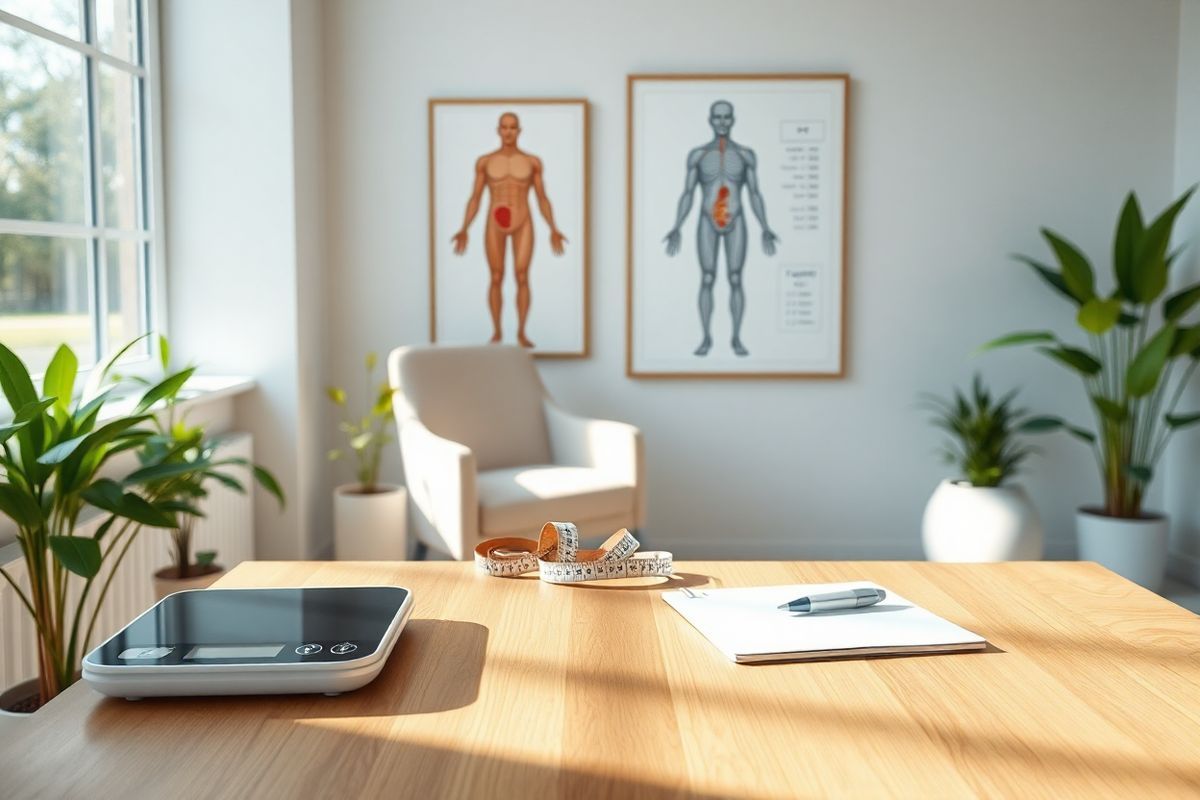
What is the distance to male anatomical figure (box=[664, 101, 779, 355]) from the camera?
4.05m

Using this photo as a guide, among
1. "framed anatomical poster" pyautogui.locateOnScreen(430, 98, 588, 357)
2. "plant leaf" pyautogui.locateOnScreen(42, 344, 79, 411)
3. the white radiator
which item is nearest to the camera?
"plant leaf" pyautogui.locateOnScreen(42, 344, 79, 411)

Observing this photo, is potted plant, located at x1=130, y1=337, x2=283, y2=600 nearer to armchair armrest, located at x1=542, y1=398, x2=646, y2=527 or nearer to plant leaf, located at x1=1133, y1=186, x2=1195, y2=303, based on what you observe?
armchair armrest, located at x1=542, y1=398, x2=646, y2=527

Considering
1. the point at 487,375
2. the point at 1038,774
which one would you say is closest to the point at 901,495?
the point at 487,375

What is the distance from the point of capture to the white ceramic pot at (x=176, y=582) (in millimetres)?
2764

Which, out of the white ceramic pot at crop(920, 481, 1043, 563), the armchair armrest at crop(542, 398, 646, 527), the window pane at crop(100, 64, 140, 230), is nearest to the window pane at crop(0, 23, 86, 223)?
the window pane at crop(100, 64, 140, 230)

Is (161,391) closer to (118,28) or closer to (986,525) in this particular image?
(118,28)

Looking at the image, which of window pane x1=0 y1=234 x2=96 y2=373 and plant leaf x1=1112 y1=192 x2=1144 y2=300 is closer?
window pane x1=0 y1=234 x2=96 y2=373

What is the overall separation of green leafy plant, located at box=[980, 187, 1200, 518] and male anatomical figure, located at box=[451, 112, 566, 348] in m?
1.68

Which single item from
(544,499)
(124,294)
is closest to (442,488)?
(544,499)

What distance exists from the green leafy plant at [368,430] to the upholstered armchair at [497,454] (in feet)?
0.66

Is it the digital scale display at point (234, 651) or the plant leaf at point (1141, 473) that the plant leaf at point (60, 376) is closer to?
the digital scale display at point (234, 651)

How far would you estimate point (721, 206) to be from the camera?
4.08 meters

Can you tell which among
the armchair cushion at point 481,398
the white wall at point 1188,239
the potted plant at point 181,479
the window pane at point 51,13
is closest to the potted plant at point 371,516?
the armchair cushion at point 481,398

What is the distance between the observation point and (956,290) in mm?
4141
